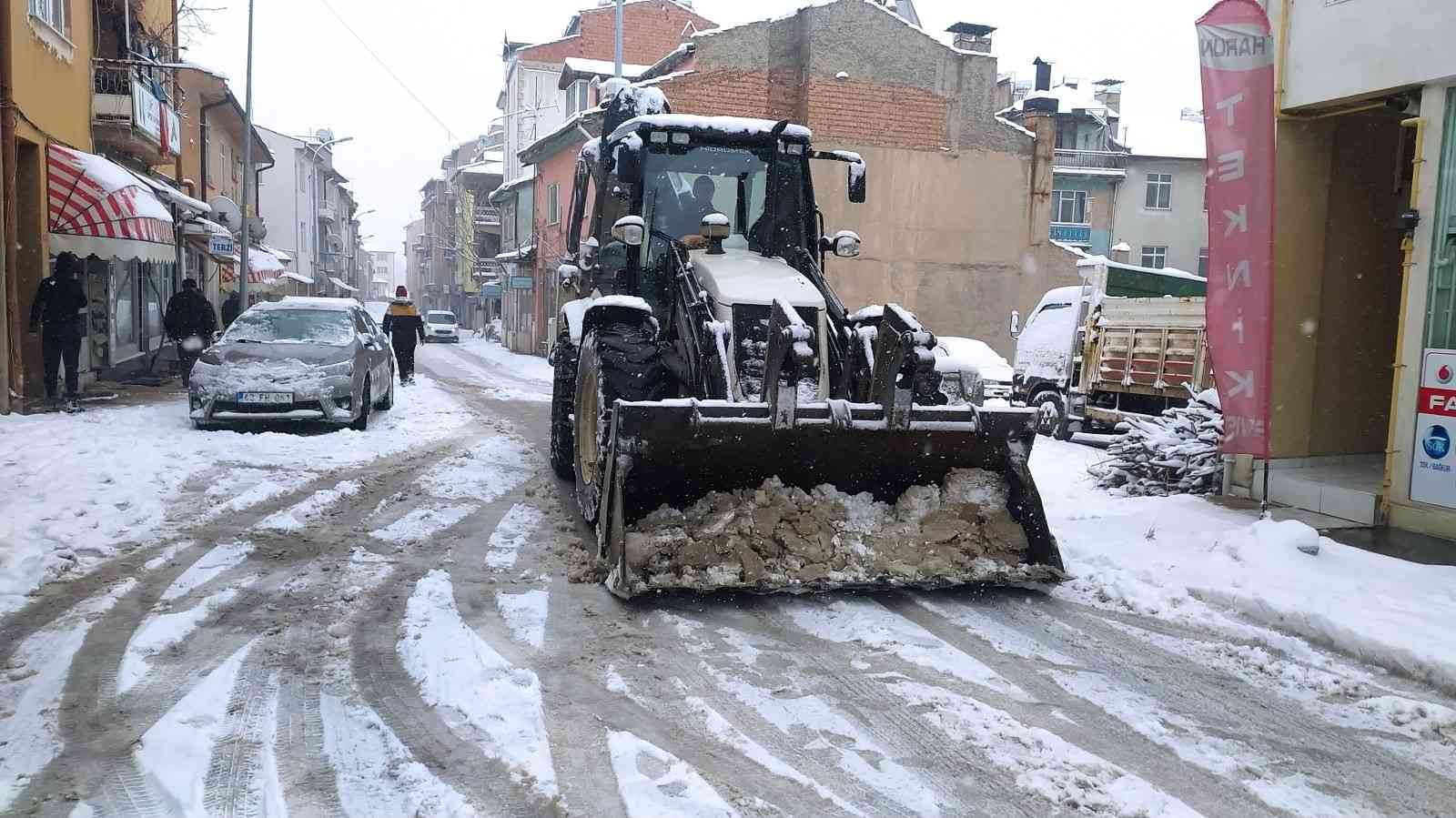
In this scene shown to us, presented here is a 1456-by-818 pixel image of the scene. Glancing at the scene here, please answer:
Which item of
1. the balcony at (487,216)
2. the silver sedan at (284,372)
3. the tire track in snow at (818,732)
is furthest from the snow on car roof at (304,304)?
the balcony at (487,216)

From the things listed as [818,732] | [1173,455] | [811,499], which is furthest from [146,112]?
[818,732]

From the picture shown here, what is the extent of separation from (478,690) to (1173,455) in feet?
24.3

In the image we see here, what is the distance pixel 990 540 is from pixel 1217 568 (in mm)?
1505

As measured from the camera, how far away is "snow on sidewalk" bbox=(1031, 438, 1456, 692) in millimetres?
4883

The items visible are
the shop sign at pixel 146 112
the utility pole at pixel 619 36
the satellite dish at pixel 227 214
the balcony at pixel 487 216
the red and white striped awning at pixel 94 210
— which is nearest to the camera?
the red and white striped awning at pixel 94 210

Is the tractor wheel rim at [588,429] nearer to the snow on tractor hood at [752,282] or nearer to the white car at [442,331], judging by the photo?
the snow on tractor hood at [752,282]

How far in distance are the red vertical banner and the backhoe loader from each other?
2.11 meters

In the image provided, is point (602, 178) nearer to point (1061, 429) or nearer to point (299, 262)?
point (1061, 429)

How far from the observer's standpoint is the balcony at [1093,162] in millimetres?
41469

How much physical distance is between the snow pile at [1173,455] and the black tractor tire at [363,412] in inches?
313

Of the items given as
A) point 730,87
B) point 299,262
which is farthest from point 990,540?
point 299,262

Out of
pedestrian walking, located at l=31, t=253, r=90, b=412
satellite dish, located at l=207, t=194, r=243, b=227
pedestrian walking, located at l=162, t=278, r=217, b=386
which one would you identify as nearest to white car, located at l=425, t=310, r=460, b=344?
satellite dish, located at l=207, t=194, r=243, b=227

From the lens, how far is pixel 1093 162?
4297 cm

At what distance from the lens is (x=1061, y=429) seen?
15992mm
